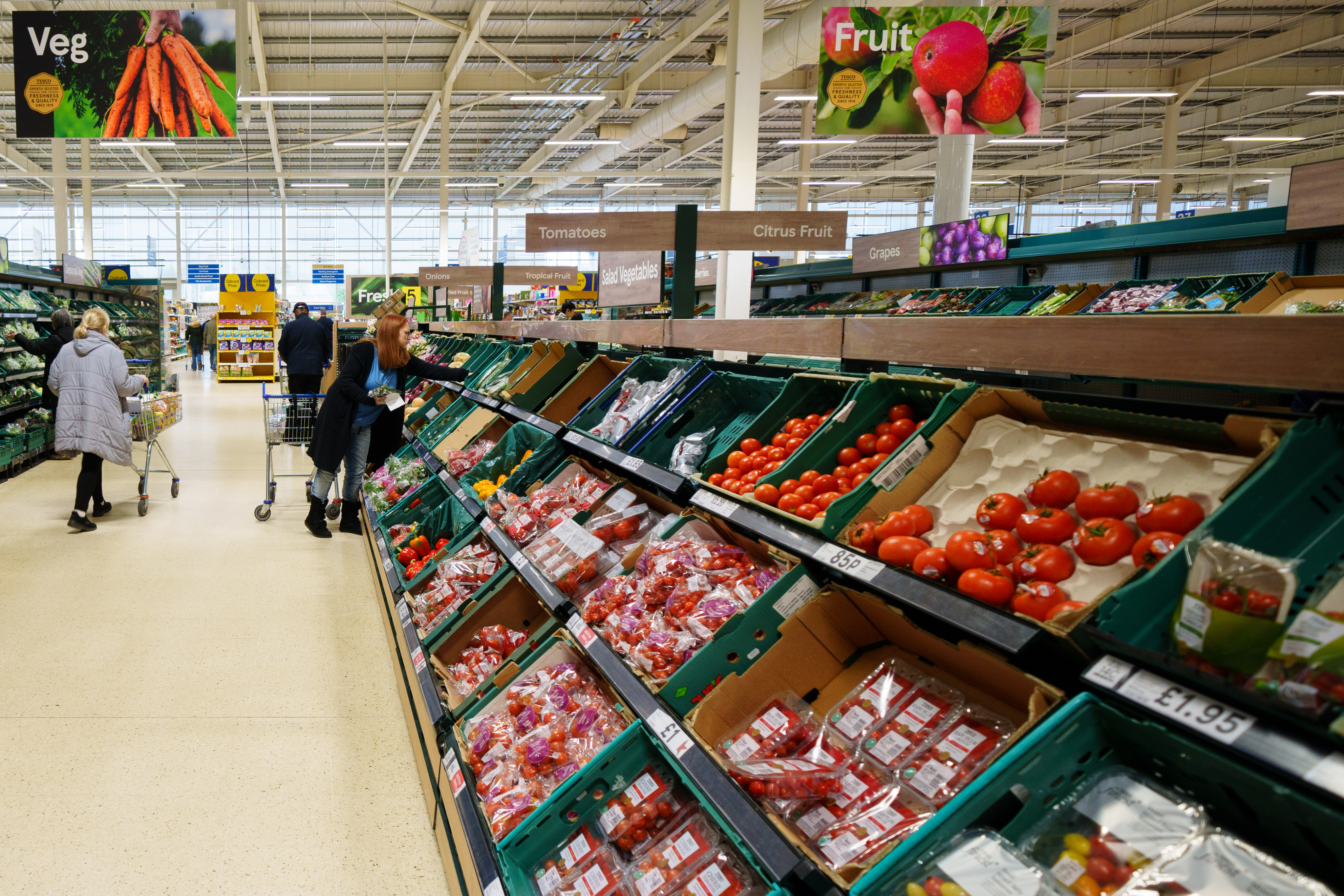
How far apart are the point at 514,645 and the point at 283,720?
102cm

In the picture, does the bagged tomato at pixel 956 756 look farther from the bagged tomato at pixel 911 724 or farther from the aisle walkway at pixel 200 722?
the aisle walkway at pixel 200 722

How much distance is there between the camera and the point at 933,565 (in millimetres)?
1420

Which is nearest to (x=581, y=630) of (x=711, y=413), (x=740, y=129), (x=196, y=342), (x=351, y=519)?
(x=711, y=413)

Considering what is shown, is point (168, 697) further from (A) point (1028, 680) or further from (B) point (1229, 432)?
(B) point (1229, 432)

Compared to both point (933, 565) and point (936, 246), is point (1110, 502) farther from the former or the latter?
point (936, 246)

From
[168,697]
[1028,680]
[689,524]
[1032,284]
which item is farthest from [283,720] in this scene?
[1032,284]

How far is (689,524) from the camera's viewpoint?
2564 mm

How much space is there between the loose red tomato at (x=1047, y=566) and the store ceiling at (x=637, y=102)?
9.94 meters

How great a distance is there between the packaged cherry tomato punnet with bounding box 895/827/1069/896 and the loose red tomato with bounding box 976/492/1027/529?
1.82ft

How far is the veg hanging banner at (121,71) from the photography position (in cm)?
646

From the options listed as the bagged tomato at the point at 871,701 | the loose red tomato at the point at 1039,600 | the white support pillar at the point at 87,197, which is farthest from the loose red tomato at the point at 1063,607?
the white support pillar at the point at 87,197

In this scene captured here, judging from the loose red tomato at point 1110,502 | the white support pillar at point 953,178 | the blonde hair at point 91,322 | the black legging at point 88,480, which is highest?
the white support pillar at point 953,178

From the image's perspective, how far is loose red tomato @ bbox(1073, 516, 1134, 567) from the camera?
1325mm

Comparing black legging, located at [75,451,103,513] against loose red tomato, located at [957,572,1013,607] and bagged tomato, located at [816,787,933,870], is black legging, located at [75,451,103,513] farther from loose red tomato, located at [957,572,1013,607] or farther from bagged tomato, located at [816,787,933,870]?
loose red tomato, located at [957,572,1013,607]
